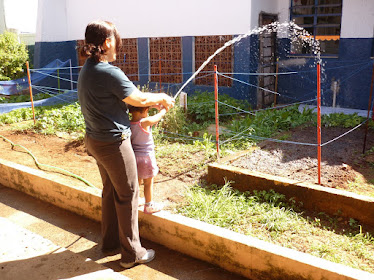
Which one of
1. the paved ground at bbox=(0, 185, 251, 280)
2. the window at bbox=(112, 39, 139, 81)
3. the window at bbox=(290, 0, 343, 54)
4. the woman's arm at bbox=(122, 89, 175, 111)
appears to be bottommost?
the paved ground at bbox=(0, 185, 251, 280)

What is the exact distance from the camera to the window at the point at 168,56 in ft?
35.4

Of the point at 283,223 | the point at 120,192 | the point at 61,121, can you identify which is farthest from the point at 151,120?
the point at 61,121

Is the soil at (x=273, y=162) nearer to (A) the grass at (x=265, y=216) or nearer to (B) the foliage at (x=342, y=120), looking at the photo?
(A) the grass at (x=265, y=216)

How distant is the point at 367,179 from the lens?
463 cm

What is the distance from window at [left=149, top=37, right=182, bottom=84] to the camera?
10805 millimetres

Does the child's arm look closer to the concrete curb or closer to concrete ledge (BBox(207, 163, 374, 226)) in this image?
the concrete curb

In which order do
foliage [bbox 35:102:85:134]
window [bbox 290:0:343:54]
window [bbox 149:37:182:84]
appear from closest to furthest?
foliage [bbox 35:102:85:134] → window [bbox 290:0:343:54] → window [bbox 149:37:182:84]

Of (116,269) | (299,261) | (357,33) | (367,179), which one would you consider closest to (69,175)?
(116,269)

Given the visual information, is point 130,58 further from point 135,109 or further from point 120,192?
point 120,192

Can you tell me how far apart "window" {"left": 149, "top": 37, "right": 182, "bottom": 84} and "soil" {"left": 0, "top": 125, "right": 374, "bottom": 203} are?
4.84m

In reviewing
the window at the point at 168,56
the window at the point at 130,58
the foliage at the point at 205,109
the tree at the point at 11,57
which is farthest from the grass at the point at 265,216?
the tree at the point at 11,57

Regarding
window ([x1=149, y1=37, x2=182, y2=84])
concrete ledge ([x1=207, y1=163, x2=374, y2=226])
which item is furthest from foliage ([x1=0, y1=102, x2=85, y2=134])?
concrete ledge ([x1=207, y1=163, x2=374, y2=226])

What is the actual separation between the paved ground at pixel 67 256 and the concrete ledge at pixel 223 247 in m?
0.08

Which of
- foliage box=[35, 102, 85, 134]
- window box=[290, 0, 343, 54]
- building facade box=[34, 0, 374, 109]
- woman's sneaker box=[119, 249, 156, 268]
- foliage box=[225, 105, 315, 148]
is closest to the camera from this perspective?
woman's sneaker box=[119, 249, 156, 268]
